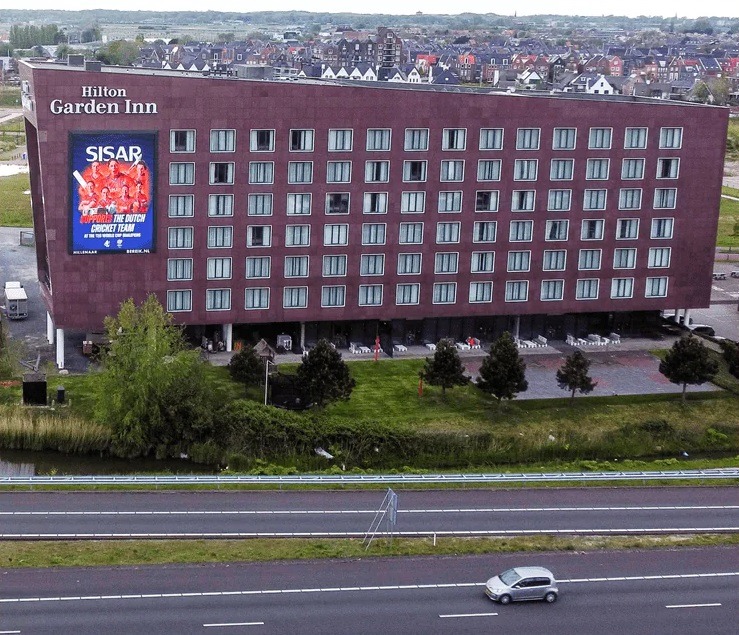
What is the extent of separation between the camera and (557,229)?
8656cm

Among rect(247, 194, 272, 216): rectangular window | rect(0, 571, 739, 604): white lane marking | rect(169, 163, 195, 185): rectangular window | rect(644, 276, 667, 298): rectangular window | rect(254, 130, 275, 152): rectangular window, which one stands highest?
rect(254, 130, 275, 152): rectangular window

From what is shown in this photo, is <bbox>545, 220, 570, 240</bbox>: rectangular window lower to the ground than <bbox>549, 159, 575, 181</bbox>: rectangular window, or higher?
lower

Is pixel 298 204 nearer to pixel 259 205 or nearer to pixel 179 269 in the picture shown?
pixel 259 205

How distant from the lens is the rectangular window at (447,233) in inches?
3319

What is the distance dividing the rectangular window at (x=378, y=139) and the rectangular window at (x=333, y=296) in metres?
9.30

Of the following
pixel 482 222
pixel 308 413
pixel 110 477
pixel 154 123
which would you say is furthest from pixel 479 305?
pixel 110 477

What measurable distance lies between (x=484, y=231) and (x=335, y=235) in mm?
10169

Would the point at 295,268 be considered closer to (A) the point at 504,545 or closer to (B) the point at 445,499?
(B) the point at 445,499

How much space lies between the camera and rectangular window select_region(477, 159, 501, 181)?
84.0m

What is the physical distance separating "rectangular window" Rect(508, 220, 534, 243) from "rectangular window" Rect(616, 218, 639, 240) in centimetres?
648

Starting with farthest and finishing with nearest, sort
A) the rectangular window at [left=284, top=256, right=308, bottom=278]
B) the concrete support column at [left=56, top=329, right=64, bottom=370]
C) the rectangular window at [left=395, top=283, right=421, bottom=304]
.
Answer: the rectangular window at [left=395, top=283, right=421, bottom=304], the rectangular window at [left=284, top=256, right=308, bottom=278], the concrete support column at [left=56, top=329, right=64, bottom=370]

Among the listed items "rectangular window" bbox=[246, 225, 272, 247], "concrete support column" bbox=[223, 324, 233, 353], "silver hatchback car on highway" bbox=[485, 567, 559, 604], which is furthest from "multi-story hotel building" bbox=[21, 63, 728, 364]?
"silver hatchback car on highway" bbox=[485, 567, 559, 604]

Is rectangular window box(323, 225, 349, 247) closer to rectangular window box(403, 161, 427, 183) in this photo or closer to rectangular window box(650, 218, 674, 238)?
rectangular window box(403, 161, 427, 183)

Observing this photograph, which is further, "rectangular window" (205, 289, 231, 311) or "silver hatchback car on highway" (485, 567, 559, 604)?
"rectangular window" (205, 289, 231, 311)
